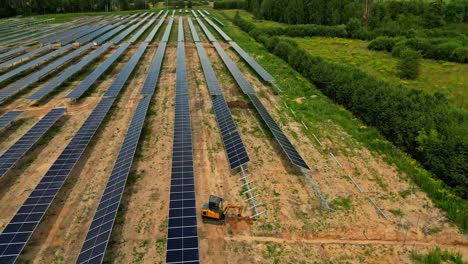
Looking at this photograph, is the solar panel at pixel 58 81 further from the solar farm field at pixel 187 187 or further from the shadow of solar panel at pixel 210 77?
the shadow of solar panel at pixel 210 77

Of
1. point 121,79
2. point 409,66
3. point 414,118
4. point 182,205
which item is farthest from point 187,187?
point 409,66

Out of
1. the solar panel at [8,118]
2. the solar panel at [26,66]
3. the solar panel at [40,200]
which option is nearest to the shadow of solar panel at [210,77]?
the solar panel at [40,200]

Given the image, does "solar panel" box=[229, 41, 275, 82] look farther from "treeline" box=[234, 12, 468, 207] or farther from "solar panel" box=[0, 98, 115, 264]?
"solar panel" box=[0, 98, 115, 264]

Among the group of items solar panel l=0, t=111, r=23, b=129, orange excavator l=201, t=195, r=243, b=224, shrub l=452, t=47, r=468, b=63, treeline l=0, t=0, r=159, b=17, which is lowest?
orange excavator l=201, t=195, r=243, b=224

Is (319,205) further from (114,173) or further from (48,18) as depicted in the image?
(48,18)

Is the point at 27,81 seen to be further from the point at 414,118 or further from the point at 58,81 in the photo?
the point at 414,118

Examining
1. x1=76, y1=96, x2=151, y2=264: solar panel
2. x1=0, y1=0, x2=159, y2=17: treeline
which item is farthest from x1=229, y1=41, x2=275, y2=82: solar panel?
x1=0, y1=0, x2=159, y2=17: treeline
